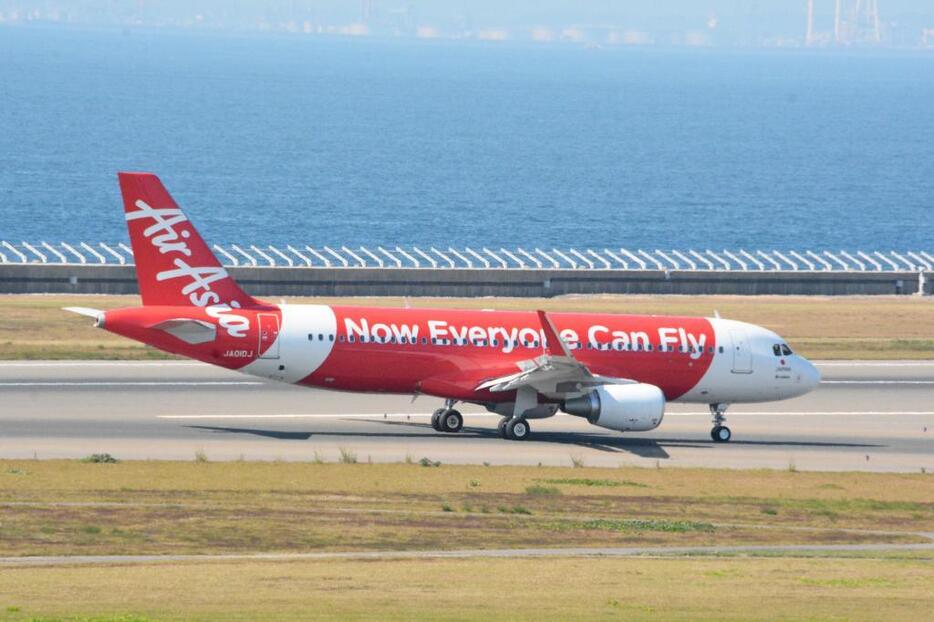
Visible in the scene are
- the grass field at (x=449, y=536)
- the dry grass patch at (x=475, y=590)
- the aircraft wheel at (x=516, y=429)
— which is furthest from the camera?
the aircraft wheel at (x=516, y=429)

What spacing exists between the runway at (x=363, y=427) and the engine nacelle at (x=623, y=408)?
850mm

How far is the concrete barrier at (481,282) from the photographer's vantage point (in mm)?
81375

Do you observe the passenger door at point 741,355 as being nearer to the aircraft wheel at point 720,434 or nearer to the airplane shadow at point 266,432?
the aircraft wheel at point 720,434

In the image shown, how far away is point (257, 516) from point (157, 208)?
610 inches

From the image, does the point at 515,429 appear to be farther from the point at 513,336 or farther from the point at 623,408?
the point at 623,408

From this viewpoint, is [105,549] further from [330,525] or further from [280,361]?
[280,361]

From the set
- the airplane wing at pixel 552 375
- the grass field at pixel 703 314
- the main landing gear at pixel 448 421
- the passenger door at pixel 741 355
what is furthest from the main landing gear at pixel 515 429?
the grass field at pixel 703 314

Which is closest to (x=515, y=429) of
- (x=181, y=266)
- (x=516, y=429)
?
(x=516, y=429)

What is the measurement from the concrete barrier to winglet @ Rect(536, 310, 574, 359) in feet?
111

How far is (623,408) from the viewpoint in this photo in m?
49.7

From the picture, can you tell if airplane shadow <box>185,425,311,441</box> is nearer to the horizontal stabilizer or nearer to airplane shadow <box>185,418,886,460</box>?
airplane shadow <box>185,418,886,460</box>

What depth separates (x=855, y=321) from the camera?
8175 cm

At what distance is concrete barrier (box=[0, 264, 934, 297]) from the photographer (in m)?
81.4

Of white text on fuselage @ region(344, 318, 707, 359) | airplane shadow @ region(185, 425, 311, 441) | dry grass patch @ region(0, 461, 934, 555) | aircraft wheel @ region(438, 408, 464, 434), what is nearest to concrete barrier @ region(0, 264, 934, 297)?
airplane shadow @ region(185, 425, 311, 441)
